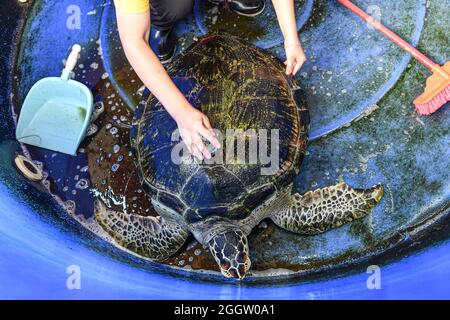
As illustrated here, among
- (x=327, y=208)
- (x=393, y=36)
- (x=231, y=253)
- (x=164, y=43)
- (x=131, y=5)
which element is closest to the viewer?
(x=131, y=5)

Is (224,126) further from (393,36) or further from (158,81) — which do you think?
(393,36)

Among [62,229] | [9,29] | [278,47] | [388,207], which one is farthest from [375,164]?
[9,29]

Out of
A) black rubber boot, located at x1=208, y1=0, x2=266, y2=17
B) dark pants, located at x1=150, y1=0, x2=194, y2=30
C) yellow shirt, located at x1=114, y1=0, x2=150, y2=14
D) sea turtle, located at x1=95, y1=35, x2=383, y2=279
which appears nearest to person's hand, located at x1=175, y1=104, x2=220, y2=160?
sea turtle, located at x1=95, y1=35, x2=383, y2=279

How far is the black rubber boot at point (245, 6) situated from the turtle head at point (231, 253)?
33.0 inches

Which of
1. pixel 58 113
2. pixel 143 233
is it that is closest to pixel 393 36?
pixel 143 233

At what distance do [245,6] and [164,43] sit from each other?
12.2 inches

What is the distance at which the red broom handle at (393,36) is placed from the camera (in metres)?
1.73

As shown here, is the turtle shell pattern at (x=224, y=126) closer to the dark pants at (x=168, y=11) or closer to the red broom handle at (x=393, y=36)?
the dark pants at (x=168, y=11)

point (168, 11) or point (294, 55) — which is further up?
point (168, 11)

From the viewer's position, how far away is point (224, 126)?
1497 mm

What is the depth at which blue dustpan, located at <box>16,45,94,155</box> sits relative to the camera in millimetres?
1826

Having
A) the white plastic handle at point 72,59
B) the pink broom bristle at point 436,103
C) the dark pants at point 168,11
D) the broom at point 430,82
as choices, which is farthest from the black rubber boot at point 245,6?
the pink broom bristle at point 436,103

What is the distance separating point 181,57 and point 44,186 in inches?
24.0
